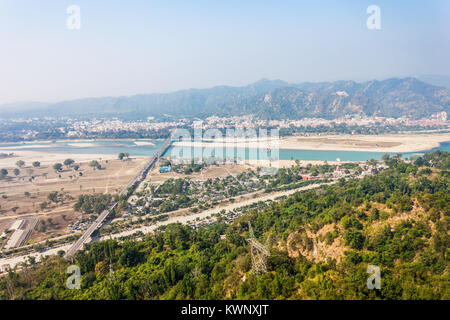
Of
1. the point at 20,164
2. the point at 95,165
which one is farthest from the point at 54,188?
the point at 20,164

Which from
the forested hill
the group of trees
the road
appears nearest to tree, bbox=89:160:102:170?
the road

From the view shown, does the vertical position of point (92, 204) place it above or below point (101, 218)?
above

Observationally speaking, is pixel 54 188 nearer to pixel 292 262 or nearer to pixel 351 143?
pixel 292 262

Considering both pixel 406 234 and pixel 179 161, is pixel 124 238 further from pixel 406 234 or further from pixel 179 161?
pixel 179 161

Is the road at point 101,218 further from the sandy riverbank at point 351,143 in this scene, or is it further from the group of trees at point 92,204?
the sandy riverbank at point 351,143

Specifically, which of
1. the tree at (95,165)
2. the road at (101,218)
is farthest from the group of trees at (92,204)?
the tree at (95,165)

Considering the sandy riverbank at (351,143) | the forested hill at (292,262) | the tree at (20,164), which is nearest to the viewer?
the forested hill at (292,262)

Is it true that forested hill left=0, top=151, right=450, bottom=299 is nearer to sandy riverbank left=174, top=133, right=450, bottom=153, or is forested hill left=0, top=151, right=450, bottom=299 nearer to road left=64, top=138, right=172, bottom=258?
road left=64, top=138, right=172, bottom=258
